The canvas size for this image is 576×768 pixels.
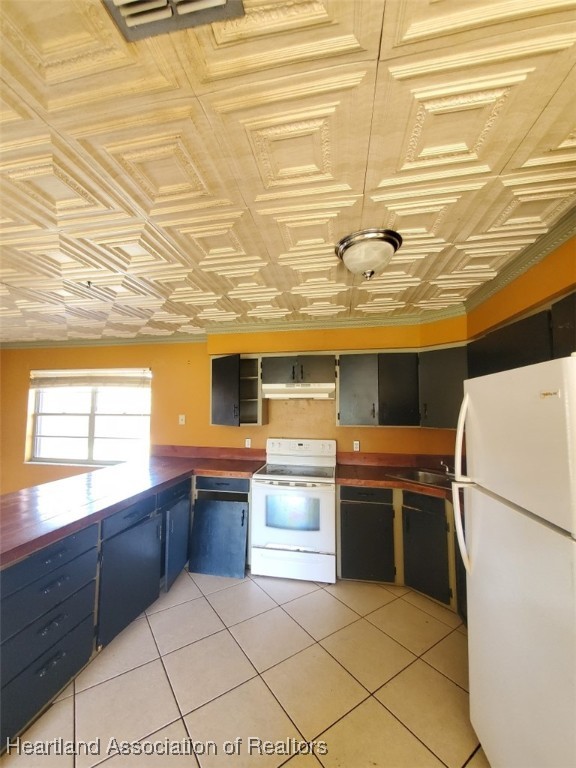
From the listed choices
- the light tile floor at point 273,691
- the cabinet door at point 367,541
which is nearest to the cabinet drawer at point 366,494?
the cabinet door at point 367,541

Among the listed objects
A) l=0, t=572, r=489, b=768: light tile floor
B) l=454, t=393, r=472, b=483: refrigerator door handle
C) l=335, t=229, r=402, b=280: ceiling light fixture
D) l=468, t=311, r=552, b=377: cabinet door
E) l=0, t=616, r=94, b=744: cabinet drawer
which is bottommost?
l=0, t=572, r=489, b=768: light tile floor

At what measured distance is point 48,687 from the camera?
1.44m

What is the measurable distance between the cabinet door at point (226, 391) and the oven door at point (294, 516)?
0.79 m

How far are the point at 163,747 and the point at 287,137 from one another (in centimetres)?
257

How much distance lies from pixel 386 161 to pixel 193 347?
310 centimetres

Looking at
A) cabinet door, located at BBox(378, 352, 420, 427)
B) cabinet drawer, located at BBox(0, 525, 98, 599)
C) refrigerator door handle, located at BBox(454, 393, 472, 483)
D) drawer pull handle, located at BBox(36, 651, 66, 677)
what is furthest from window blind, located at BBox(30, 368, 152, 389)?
refrigerator door handle, located at BBox(454, 393, 472, 483)

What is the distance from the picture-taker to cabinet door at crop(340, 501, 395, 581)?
8.30 feet

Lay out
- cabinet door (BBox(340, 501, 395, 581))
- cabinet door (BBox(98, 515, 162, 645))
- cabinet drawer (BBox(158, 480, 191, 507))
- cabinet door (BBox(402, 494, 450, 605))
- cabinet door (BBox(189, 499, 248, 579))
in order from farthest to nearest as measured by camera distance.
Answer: cabinet door (BBox(189, 499, 248, 579)) → cabinet door (BBox(340, 501, 395, 581)) → cabinet drawer (BBox(158, 480, 191, 507)) → cabinet door (BBox(402, 494, 450, 605)) → cabinet door (BBox(98, 515, 162, 645))

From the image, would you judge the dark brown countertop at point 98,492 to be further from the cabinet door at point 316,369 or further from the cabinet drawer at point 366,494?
the cabinet door at point 316,369

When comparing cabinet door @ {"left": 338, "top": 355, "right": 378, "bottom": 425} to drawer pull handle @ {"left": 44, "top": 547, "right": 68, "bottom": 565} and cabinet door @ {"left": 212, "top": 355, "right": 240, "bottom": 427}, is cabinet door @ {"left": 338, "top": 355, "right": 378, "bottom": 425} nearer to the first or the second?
cabinet door @ {"left": 212, "top": 355, "right": 240, "bottom": 427}

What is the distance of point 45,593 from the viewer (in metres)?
1.44

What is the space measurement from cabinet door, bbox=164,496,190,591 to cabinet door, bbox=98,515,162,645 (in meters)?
0.10

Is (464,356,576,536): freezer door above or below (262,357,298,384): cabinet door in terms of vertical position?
below

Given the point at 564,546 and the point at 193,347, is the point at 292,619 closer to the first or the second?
the point at 564,546
